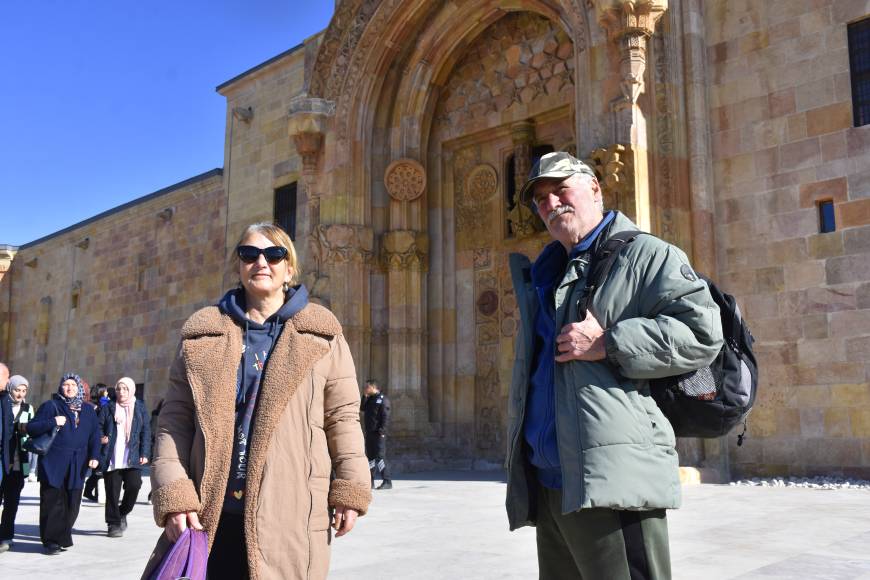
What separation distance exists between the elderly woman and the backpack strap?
0.95 metres

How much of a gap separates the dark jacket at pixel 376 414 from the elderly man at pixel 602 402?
29.5 ft

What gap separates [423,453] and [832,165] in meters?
7.71

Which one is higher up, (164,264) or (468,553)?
(164,264)

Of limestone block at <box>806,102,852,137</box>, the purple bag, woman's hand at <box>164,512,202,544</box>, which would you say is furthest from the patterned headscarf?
limestone block at <box>806,102,852,137</box>

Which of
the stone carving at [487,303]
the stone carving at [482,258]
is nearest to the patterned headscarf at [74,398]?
the stone carving at [487,303]

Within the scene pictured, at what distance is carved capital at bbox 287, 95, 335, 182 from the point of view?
612 inches

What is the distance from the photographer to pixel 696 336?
2455 mm

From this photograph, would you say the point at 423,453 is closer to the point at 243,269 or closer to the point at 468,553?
the point at 468,553

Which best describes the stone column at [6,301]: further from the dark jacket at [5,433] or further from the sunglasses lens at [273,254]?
the sunglasses lens at [273,254]

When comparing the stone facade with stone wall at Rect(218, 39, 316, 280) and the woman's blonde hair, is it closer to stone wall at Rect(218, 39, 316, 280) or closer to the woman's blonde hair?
stone wall at Rect(218, 39, 316, 280)

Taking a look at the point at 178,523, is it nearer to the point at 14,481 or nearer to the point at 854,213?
the point at 14,481

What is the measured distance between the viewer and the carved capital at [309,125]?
15555 millimetres

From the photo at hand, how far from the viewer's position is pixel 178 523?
2.63m

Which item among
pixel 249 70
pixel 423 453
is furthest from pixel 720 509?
pixel 249 70
